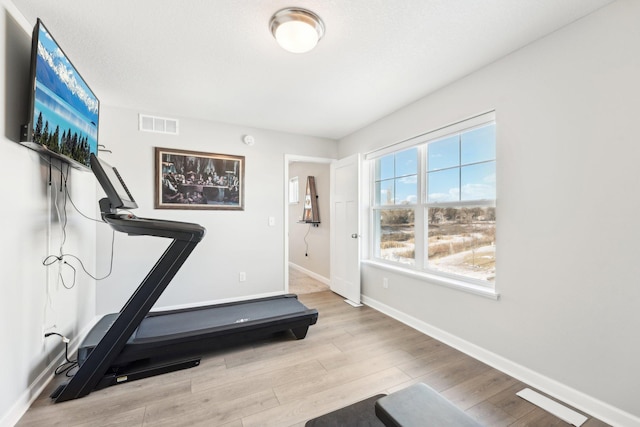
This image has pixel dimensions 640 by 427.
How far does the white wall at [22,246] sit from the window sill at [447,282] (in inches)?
125

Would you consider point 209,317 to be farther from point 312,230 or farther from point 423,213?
point 312,230

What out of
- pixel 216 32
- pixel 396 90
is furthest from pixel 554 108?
pixel 216 32

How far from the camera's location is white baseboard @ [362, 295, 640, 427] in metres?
1.58

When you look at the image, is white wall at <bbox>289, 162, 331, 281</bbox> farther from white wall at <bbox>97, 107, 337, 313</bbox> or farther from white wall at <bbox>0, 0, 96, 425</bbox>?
white wall at <bbox>0, 0, 96, 425</bbox>

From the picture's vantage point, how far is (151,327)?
236 centimetres

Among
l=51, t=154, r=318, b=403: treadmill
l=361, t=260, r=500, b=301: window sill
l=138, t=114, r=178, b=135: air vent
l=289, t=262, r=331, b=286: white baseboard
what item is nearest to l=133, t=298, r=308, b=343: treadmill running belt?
l=51, t=154, r=318, b=403: treadmill

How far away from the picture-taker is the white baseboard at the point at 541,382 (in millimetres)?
1578

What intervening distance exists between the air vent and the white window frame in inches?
101

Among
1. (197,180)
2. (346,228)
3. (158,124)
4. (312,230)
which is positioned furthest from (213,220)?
(312,230)

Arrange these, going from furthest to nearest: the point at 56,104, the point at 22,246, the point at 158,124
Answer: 1. the point at 158,124
2. the point at 56,104
3. the point at 22,246

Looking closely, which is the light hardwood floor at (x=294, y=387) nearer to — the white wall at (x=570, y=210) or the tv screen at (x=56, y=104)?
the white wall at (x=570, y=210)

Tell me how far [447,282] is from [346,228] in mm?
1676

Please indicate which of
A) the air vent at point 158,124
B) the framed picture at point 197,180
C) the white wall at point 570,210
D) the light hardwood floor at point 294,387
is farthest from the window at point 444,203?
the air vent at point 158,124

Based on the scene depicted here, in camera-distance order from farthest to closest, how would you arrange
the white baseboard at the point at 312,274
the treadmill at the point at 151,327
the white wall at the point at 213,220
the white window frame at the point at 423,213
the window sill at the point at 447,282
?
1. the white baseboard at the point at 312,274
2. the white wall at the point at 213,220
3. the white window frame at the point at 423,213
4. the window sill at the point at 447,282
5. the treadmill at the point at 151,327
